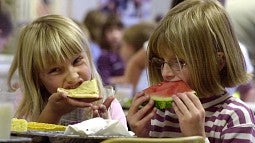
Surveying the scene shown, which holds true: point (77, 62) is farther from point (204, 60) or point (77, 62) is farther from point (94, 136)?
point (94, 136)

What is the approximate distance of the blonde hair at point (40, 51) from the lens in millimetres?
2760

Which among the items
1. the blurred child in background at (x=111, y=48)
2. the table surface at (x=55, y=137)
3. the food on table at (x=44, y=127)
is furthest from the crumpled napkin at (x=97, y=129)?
the blurred child in background at (x=111, y=48)

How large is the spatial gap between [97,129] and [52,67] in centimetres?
66

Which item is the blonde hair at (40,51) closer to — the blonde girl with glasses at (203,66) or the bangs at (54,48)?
the bangs at (54,48)

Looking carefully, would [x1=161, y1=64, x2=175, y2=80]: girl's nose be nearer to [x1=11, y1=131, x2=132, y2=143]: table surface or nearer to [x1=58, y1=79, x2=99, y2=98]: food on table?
[x1=58, y1=79, x2=99, y2=98]: food on table

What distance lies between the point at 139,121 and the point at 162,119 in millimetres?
213

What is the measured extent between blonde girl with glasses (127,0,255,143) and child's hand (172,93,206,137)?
0.22ft

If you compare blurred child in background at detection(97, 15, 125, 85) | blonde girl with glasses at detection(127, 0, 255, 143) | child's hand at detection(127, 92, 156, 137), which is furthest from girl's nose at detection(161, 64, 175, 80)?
blurred child in background at detection(97, 15, 125, 85)

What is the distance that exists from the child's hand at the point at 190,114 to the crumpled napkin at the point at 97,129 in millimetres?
180

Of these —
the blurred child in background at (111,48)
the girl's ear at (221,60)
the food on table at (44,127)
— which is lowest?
the blurred child in background at (111,48)

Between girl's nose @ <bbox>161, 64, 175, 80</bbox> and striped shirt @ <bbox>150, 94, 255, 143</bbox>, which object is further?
girl's nose @ <bbox>161, 64, 175, 80</bbox>

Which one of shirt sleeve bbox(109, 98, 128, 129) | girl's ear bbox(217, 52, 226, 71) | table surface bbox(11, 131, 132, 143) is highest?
girl's ear bbox(217, 52, 226, 71)

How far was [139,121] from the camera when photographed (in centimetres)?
240

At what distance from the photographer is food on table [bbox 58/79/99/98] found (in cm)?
254
